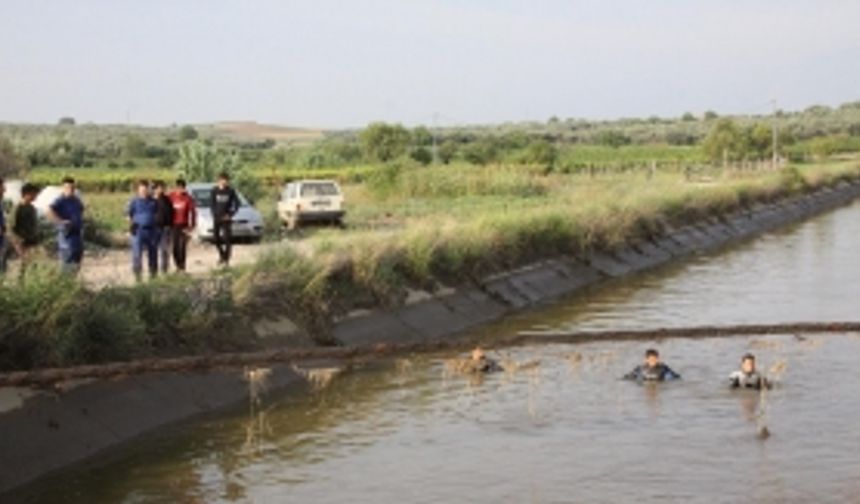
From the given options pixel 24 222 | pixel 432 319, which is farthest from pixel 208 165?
pixel 24 222

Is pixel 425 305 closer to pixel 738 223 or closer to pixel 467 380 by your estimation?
pixel 467 380

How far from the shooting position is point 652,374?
61.9ft

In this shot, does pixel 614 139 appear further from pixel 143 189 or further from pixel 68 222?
pixel 68 222

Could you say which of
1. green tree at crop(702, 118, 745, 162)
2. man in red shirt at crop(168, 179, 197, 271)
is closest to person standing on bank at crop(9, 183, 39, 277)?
man in red shirt at crop(168, 179, 197, 271)

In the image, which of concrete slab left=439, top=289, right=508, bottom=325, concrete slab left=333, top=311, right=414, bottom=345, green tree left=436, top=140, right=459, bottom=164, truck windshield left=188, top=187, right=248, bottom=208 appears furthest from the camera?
green tree left=436, top=140, right=459, bottom=164

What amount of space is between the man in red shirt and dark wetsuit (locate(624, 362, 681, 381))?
333 inches

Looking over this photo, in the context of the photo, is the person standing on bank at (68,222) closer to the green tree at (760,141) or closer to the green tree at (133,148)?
the green tree at (133,148)

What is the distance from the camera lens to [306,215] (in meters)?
41.3

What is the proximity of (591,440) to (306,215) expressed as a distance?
26682 millimetres

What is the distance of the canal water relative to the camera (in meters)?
13.3

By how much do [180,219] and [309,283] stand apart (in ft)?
12.0

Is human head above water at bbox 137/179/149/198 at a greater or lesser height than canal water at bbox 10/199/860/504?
greater

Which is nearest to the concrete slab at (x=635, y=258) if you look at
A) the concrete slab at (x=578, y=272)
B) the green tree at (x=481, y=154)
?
the concrete slab at (x=578, y=272)

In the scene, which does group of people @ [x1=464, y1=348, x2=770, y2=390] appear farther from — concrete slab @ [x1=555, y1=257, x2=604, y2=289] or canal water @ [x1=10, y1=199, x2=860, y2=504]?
concrete slab @ [x1=555, y1=257, x2=604, y2=289]
